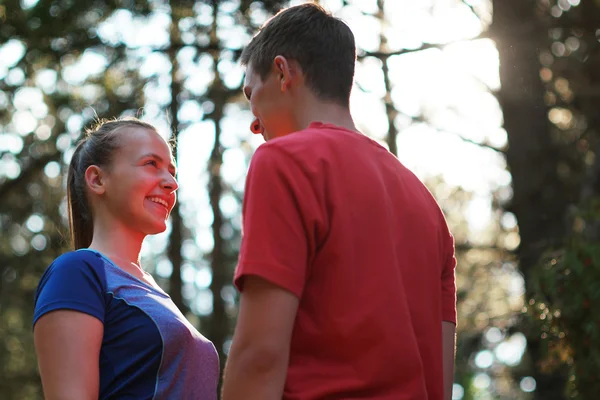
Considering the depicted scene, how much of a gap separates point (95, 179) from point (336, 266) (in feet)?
3.95

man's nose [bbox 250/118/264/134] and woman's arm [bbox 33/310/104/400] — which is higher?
man's nose [bbox 250/118/264/134]

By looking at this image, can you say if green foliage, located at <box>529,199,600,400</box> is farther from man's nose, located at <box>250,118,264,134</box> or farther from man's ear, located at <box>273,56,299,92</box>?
man's ear, located at <box>273,56,299,92</box>

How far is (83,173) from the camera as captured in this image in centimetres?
291

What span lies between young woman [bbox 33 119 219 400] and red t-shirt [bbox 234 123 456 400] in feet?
2.29

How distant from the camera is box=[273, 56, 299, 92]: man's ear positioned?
7.02 feet

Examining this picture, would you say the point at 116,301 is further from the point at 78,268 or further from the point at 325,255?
the point at 325,255

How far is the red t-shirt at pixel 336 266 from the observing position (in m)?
1.85

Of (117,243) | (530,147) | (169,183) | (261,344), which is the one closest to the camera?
(261,344)

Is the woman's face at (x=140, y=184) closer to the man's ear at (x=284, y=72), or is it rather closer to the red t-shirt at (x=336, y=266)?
the man's ear at (x=284, y=72)

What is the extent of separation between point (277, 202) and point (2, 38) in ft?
21.5

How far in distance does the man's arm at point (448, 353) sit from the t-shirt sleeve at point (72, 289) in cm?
91

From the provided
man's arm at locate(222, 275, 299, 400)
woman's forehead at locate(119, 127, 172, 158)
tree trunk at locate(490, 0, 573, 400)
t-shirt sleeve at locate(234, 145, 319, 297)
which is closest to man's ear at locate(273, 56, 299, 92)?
t-shirt sleeve at locate(234, 145, 319, 297)

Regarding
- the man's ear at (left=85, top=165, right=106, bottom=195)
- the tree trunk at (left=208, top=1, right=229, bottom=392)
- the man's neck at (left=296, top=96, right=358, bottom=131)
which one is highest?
the man's neck at (left=296, top=96, right=358, bottom=131)

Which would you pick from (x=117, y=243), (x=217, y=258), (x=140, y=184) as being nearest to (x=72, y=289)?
(x=117, y=243)
